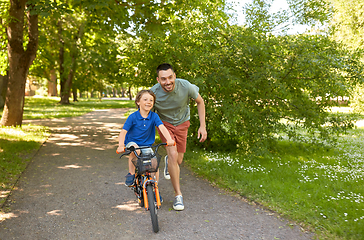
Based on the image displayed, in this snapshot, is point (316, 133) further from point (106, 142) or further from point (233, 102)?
point (106, 142)

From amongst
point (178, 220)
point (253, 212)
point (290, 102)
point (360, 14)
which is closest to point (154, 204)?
point (178, 220)

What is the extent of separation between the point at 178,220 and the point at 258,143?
3.29 m

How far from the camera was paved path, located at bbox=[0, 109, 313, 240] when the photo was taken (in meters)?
3.44

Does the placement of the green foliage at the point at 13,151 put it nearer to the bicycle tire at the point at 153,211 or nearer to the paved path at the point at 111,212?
the paved path at the point at 111,212

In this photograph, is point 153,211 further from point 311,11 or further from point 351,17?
point 351,17

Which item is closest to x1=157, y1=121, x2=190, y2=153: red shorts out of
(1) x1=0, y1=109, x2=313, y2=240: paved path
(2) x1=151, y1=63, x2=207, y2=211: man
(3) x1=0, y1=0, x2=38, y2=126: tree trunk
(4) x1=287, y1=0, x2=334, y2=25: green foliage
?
(2) x1=151, y1=63, x2=207, y2=211: man

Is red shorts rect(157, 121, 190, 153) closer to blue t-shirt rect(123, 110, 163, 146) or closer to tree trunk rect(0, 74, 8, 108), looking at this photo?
blue t-shirt rect(123, 110, 163, 146)

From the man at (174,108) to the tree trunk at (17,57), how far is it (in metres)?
7.92

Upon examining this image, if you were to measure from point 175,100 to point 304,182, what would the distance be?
115 inches

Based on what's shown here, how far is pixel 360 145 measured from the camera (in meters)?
9.38

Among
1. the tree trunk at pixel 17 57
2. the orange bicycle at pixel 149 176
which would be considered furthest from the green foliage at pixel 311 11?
the tree trunk at pixel 17 57

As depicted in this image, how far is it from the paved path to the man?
0.56 meters

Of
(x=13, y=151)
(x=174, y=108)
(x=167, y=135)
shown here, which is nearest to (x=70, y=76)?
(x=13, y=151)

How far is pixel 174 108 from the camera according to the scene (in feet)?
13.9
